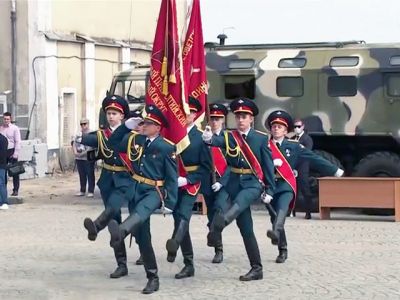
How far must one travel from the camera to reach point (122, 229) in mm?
10008

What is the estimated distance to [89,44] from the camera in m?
30.3

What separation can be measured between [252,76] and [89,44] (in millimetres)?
11008

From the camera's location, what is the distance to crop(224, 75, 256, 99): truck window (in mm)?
20312

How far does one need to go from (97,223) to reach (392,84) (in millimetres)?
9500

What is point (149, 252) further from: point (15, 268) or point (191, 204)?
point (15, 268)

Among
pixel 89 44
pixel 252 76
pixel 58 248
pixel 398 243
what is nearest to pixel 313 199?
pixel 252 76

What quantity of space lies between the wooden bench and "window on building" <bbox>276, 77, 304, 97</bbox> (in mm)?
2468

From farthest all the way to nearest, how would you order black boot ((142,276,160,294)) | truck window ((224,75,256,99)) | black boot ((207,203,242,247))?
truck window ((224,75,256,99)), black boot ((207,203,242,247)), black boot ((142,276,160,294))

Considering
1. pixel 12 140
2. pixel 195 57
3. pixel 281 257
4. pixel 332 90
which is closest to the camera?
pixel 281 257

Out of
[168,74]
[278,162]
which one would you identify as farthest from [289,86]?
[168,74]

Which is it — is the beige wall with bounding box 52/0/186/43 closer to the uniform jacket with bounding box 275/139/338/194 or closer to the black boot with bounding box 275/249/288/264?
the uniform jacket with bounding box 275/139/338/194

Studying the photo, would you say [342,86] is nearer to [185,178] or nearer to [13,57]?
[185,178]

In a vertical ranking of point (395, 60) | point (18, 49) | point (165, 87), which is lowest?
point (165, 87)

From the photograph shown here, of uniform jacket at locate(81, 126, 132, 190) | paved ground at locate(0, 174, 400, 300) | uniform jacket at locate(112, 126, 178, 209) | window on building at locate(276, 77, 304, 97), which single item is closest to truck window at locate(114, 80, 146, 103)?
window on building at locate(276, 77, 304, 97)
